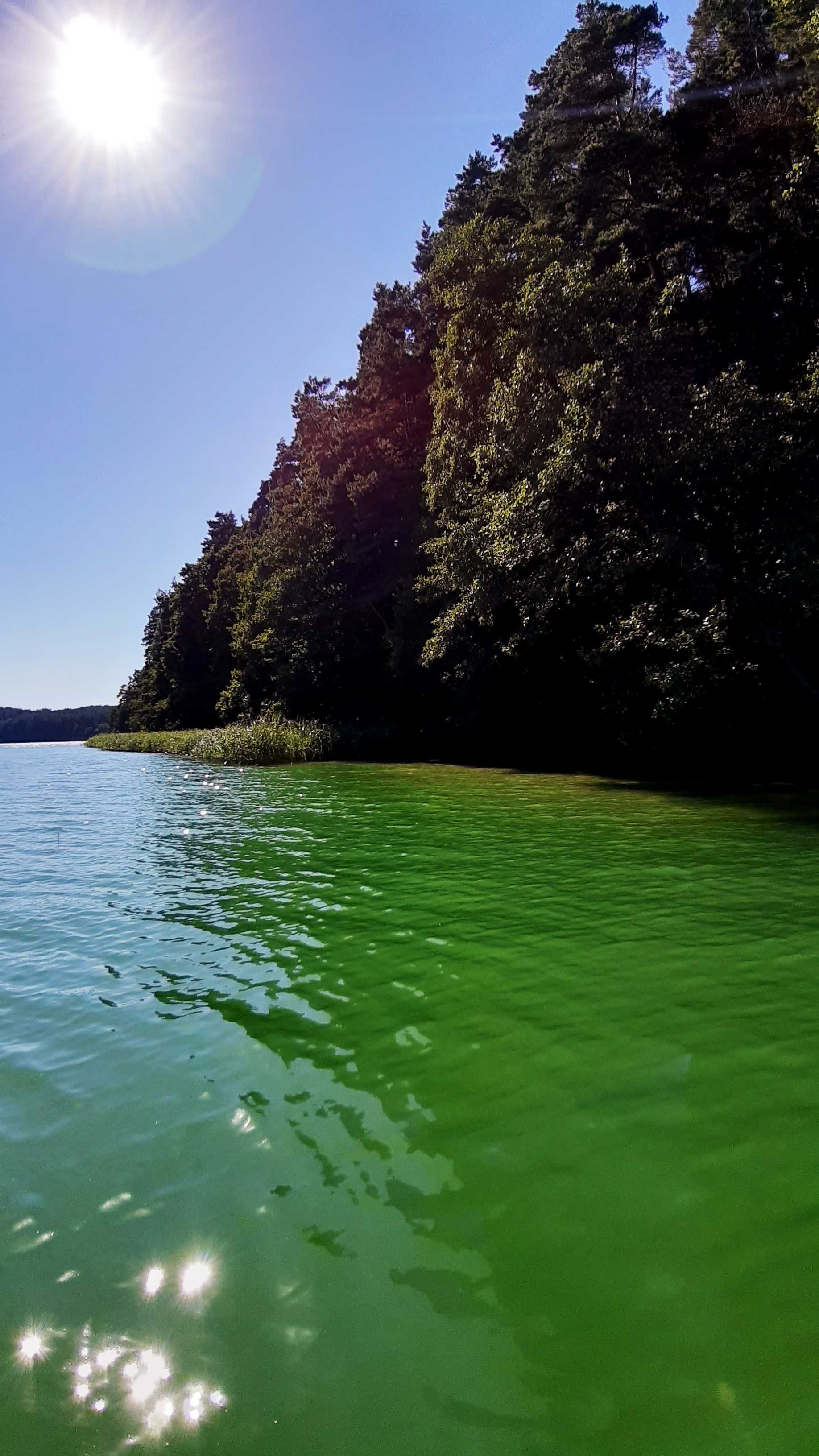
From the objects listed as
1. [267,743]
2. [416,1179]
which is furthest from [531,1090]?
[267,743]

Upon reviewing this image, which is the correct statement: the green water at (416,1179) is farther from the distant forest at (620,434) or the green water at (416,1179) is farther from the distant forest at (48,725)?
the distant forest at (48,725)

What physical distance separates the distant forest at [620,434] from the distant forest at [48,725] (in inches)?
4345

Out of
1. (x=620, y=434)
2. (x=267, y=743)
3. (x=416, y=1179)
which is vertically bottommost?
(x=416, y=1179)

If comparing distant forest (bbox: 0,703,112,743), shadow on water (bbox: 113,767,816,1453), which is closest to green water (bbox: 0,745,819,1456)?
shadow on water (bbox: 113,767,816,1453)

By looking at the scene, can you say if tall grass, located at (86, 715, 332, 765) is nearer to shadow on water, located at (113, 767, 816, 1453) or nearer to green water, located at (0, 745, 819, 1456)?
shadow on water, located at (113, 767, 816, 1453)

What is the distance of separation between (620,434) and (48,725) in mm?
134049

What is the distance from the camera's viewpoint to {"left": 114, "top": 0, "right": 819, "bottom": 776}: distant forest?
16.8 metres

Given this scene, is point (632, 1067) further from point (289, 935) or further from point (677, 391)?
point (677, 391)

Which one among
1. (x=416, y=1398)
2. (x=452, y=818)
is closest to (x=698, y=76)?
(x=452, y=818)

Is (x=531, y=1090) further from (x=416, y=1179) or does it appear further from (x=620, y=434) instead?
(x=620, y=434)

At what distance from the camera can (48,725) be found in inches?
5167

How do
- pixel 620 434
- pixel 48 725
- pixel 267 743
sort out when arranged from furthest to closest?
pixel 48 725, pixel 267 743, pixel 620 434

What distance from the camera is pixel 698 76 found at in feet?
82.1

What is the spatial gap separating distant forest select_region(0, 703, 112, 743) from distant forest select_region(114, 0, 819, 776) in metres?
110
